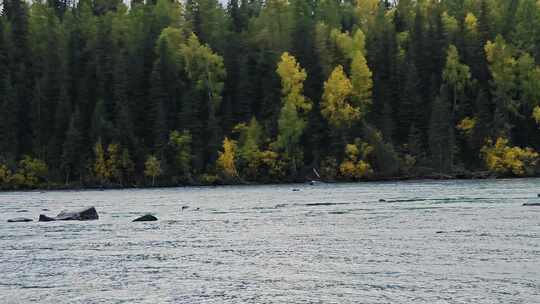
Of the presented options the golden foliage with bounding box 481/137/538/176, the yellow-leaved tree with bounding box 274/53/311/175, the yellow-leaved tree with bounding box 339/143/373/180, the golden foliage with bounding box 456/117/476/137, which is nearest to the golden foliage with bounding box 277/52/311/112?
the yellow-leaved tree with bounding box 274/53/311/175

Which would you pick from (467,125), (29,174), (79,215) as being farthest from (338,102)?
(79,215)

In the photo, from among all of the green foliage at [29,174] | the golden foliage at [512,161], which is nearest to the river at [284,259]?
the golden foliage at [512,161]

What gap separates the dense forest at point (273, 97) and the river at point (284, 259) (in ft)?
206

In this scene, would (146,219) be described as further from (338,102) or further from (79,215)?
(338,102)

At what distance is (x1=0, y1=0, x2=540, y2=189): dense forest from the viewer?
10462 cm

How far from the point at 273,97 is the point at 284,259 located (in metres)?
91.8

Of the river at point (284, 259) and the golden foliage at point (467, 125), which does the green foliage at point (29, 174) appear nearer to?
the golden foliage at point (467, 125)

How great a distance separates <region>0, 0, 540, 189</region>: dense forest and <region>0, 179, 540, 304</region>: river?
62819 millimetres

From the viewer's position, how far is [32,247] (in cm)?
2847

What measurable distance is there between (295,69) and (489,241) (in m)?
87.4

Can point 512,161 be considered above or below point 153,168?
above

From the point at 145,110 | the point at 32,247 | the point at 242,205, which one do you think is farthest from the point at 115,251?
the point at 145,110

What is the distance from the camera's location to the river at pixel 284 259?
18484 millimetres

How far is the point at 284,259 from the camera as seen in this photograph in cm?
2400
